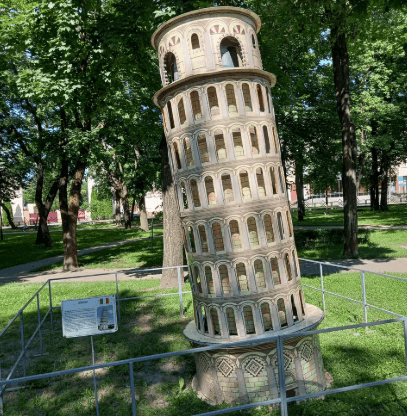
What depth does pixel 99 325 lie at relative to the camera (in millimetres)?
6539

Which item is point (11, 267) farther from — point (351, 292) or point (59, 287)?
point (351, 292)

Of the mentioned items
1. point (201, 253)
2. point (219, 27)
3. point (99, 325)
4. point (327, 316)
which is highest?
point (219, 27)

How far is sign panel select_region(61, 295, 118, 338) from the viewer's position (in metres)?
6.39

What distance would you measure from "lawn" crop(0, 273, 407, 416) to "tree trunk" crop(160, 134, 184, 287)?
182cm

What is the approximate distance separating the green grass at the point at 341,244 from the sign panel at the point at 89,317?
38.2 feet

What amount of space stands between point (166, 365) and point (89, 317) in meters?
1.83

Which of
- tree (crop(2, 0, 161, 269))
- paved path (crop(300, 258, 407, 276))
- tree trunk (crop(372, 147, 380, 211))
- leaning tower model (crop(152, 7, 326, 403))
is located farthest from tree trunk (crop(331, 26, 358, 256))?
tree trunk (crop(372, 147, 380, 211))

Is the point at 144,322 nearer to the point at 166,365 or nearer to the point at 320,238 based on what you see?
the point at 166,365

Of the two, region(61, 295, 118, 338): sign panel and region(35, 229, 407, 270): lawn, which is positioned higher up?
region(61, 295, 118, 338): sign panel

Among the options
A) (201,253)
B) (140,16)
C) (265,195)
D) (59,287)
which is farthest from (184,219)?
(59,287)

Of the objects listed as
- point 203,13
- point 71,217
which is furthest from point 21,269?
point 203,13

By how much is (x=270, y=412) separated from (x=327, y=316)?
430 centimetres

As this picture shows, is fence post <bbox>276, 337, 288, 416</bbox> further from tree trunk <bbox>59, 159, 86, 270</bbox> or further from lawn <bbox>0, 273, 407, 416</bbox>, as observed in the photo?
tree trunk <bbox>59, 159, 86, 270</bbox>

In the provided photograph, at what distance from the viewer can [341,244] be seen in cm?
1923
